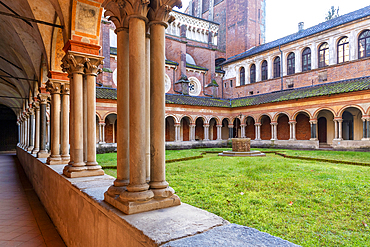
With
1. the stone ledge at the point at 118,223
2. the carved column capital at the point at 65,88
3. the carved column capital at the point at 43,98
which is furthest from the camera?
the carved column capital at the point at 43,98

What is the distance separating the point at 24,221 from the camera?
5.13 meters

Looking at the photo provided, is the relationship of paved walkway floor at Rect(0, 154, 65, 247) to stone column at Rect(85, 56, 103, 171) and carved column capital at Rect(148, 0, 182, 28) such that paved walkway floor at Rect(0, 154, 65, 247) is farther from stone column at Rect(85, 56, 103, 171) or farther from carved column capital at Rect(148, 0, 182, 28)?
carved column capital at Rect(148, 0, 182, 28)

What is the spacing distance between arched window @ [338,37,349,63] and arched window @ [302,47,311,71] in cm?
287

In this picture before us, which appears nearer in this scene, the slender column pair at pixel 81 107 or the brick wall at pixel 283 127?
the slender column pair at pixel 81 107

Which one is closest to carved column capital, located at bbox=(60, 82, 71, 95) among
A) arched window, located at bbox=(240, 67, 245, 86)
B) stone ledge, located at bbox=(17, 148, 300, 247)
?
stone ledge, located at bbox=(17, 148, 300, 247)

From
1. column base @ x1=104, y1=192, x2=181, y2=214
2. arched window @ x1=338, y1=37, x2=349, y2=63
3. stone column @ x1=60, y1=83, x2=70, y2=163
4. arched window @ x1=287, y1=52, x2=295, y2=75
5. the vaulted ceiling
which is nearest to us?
column base @ x1=104, y1=192, x2=181, y2=214

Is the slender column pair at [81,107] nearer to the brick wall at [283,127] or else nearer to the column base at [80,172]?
the column base at [80,172]

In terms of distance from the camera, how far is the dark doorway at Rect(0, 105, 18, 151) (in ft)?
90.9

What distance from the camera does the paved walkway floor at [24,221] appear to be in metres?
4.20

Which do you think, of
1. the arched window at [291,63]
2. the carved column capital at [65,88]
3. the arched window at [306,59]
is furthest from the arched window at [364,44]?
the carved column capital at [65,88]

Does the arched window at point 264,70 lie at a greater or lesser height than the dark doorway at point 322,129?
greater

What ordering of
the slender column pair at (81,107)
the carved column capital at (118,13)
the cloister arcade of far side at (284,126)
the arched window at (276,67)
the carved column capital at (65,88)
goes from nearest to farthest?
the carved column capital at (118,13) → the slender column pair at (81,107) → the carved column capital at (65,88) → the cloister arcade of far side at (284,126) → the arched window at (276,67)

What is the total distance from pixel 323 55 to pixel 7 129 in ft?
120

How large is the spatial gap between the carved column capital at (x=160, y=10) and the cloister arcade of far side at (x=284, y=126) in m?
15.7
